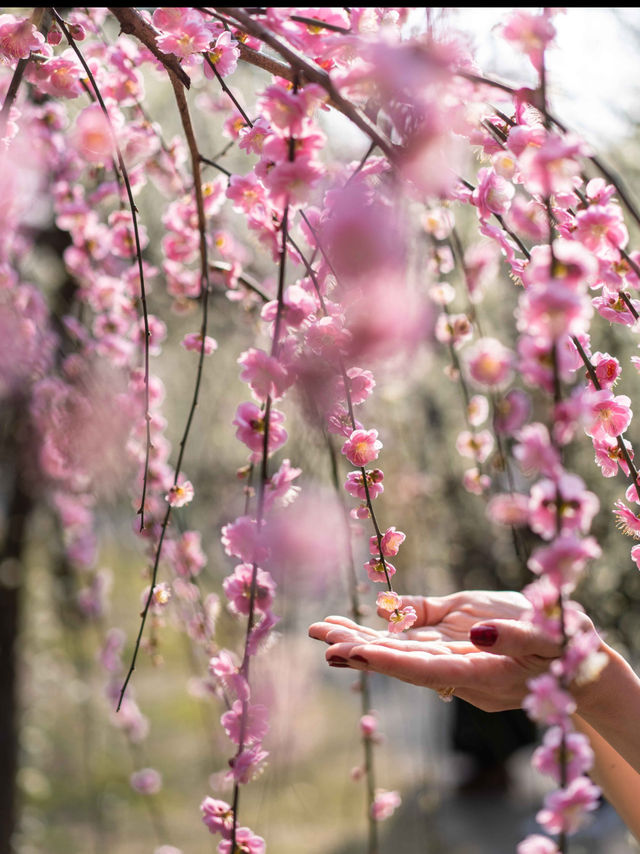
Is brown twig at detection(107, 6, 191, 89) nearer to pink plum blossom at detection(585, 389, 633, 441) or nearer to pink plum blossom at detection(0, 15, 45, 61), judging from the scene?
pink plum blossom at detection(0, 15, 45, 61)

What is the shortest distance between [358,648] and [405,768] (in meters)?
3.66

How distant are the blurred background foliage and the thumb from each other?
1.08ft

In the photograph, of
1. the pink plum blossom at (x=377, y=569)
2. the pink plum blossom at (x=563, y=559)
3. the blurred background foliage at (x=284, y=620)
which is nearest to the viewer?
the pink plum blossom at (x=563, y=559)

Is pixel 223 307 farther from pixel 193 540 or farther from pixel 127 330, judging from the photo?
pixel 193 540

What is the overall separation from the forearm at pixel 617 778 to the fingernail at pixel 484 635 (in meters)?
0.34

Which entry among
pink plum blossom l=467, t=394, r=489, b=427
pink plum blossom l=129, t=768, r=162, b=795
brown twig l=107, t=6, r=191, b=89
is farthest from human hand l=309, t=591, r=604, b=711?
pink plum blossom l=129, t=768, r=162, b=795

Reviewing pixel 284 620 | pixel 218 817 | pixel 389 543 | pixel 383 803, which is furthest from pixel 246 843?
pixel 284 620

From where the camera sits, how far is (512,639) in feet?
2.46

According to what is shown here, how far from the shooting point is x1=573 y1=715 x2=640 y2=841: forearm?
1031 mm

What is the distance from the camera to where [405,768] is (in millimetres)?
4102

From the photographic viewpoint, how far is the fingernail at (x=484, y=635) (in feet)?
2.48

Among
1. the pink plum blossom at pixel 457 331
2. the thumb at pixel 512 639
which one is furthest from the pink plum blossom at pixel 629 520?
the pink plum blossom at pixel 457 331

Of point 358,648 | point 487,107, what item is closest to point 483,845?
point 358,648

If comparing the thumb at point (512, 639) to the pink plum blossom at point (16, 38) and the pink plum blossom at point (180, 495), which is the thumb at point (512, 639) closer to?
the pink plum blossom at point (180, 495)
